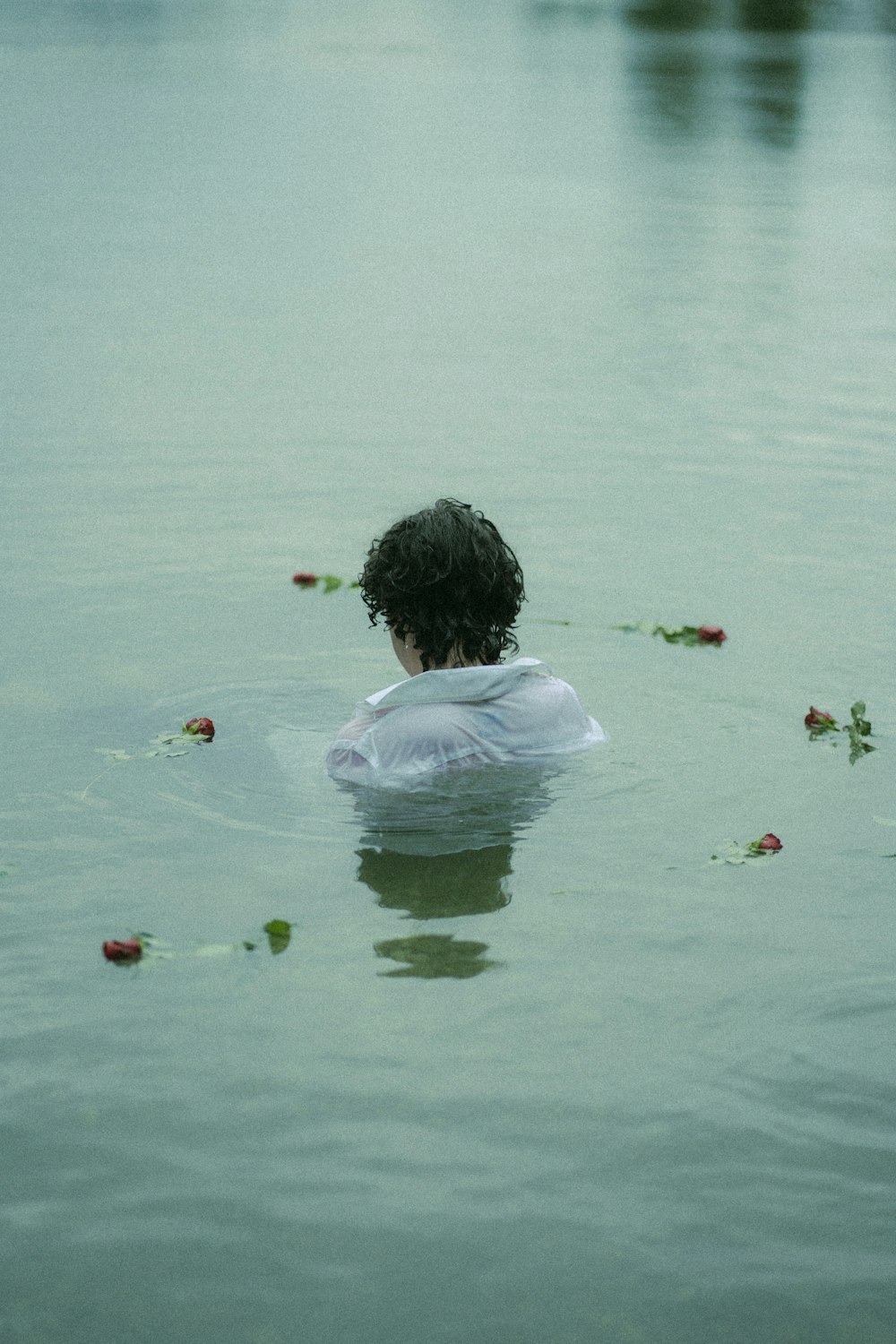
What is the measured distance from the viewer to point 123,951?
4684 millimetres

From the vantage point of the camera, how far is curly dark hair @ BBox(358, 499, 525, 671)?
5.57 metres

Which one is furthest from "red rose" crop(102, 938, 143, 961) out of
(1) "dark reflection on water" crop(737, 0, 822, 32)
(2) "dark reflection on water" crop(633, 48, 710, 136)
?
(1) "dark reflection on water" crop(737, 0, 822, 32)

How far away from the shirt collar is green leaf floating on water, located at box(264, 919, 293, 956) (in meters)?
0.95

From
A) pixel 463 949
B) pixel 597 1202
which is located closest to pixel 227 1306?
pixel 597 1202

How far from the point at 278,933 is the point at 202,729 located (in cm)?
165

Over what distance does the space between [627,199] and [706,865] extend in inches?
705

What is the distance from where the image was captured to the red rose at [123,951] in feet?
15.4

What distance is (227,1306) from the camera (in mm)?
3443

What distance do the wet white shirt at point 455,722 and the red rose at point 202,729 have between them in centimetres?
78

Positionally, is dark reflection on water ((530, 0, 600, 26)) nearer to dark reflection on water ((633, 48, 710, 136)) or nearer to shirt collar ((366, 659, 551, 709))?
dark reflection on water ((633, 48, 710, 136))

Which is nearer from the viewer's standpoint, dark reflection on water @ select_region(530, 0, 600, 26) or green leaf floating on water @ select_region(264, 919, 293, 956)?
green leaf floating on water @ select_region(264, 919, 293, 956)

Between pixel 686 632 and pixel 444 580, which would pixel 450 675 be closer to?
pixel 444 580

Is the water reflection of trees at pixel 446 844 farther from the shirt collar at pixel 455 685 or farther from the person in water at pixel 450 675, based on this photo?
the shirt collar at pixel 455 685

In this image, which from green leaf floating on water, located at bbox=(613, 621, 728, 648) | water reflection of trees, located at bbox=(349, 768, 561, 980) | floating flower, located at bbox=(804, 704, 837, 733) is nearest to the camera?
water reflection of trees, located at bbox=(349, 768, 561, 980)
